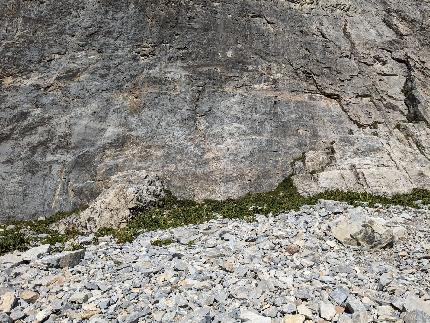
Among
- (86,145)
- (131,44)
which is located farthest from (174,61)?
(86,145)

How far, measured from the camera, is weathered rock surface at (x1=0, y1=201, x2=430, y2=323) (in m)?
12.0

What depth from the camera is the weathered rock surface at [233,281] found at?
39.5 feet

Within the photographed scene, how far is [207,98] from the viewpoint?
3123 centimetres

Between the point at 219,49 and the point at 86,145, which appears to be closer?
the point at 86,145

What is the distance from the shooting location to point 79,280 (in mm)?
14359

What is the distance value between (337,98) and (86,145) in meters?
17.9

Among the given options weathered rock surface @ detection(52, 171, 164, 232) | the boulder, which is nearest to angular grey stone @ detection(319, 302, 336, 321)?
the boulder

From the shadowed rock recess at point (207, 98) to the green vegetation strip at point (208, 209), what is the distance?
2.99ft

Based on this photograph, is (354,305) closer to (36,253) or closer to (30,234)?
(36,253)

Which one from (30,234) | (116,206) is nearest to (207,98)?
(116,206)

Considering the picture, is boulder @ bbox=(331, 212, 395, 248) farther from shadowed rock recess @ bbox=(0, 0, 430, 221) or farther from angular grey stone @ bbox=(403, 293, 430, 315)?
shadowed rock recess @ bbox=(0, 0, 430, 221)

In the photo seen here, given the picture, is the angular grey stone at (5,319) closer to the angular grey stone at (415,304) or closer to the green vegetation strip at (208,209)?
the green vegetation strip at (208,209)

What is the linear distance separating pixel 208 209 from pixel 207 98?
30.9 ft

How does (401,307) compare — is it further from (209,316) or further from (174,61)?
(174,61)
